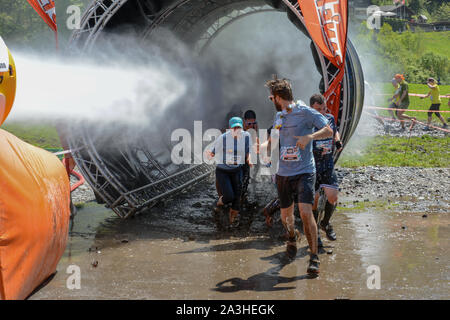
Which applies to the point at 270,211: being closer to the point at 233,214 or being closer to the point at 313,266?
the point at 233,214

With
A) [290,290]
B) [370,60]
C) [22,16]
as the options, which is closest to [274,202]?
[290,290]

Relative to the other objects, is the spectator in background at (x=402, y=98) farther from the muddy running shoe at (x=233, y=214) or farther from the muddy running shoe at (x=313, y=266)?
the muddy running shoe at (x=313, y=266)

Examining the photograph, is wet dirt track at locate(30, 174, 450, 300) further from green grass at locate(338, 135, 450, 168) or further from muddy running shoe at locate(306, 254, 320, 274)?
green grass at locate(338, 135, 450, 168)

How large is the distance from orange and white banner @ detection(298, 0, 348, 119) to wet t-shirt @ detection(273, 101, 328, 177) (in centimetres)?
211

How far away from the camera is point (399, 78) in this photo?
1994 cm

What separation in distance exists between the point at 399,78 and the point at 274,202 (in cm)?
1363

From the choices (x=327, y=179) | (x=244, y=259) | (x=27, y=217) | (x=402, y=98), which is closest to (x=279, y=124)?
(x=327, y=179)

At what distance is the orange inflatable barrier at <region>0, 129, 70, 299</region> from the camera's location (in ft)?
15.2

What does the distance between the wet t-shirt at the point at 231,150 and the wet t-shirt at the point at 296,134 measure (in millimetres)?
2356

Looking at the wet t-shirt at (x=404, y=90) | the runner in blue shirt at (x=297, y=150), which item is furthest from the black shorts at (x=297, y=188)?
the wet t-shirt at (x=404, y=90)

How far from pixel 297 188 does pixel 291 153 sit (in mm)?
405

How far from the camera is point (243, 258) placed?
269 inches

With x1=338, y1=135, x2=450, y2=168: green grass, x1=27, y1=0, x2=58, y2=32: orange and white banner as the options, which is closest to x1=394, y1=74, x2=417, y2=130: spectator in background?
x1=338, y1=135, x2=450, y2=168: green grass
